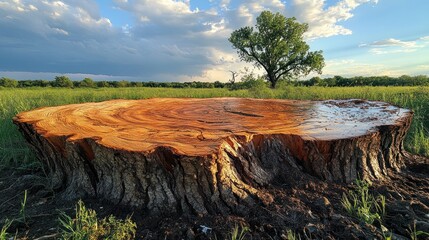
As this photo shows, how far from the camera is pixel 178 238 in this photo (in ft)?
5.91

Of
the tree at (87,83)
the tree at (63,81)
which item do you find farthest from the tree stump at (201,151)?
the tree at (87,83)

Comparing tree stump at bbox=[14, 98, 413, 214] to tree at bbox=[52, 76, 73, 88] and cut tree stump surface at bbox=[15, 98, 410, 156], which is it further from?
tree at bbox=[52, 76, 73, 88]

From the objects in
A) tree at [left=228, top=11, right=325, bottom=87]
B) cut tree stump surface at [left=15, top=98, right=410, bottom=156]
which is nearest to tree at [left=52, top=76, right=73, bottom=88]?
tree at [left=228, top=11, right=325, bottom=87]

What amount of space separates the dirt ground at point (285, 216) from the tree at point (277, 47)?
19.1 metres

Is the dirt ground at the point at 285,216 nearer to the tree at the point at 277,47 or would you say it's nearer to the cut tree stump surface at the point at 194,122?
the cut tree stump surface at the point at 194,122

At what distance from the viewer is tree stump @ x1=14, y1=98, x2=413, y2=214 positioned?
2.03 metres

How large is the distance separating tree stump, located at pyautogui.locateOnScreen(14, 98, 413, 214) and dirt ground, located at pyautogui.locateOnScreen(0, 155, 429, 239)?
10 centimetres

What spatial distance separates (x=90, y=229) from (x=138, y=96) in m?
8.85

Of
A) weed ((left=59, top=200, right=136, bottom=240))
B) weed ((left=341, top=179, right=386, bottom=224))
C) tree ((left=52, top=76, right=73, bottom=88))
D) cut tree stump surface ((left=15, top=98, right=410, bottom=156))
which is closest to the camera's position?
weed ((left=59, top=200, right=136, bottom=240))

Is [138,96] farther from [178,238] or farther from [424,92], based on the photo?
[178,238]

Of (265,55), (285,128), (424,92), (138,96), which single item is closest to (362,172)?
(285,128)

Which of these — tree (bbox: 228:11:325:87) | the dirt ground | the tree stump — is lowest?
the dirt ground

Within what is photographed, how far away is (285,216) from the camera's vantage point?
195cm

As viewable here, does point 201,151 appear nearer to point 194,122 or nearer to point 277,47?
point 194,122
